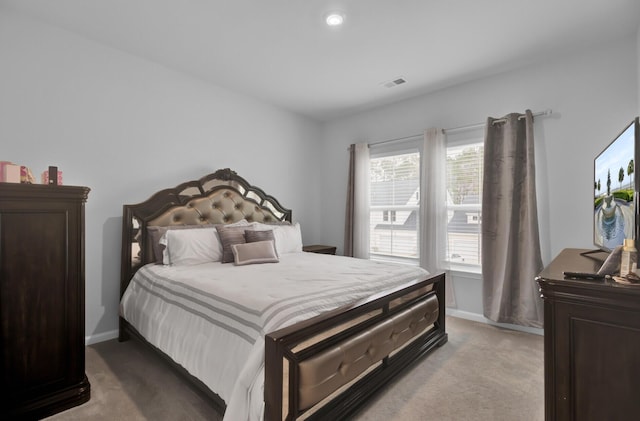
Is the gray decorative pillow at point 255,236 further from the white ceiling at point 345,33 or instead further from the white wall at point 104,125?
the white ceiling at point 345,33

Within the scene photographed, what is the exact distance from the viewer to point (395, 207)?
4016 mm

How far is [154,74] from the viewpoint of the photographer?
3.01m

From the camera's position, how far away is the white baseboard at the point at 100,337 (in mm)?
2619

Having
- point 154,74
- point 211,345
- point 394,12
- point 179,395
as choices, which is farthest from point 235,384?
point 154,74

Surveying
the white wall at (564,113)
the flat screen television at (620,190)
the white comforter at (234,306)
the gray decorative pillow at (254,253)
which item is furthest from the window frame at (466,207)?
the gray decorative pillow at (254,253)

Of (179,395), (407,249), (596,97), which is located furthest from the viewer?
(407,249)

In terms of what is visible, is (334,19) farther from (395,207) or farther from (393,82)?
(395,207)

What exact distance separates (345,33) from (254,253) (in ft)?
6.44

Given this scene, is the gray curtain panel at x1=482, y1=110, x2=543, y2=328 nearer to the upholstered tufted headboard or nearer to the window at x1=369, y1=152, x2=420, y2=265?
the window at x1=369, y1=152, x2=420, y2=265

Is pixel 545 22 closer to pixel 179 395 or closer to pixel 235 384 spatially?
pixel 235 384

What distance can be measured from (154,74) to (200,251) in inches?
69.5

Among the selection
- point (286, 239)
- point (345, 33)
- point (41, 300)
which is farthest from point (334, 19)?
point (41, 300)

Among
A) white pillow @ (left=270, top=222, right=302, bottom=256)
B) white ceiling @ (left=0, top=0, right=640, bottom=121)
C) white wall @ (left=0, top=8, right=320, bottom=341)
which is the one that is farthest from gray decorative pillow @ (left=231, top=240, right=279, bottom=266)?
white ceiling @ (left=0, top=0, right=640, bottom=121)

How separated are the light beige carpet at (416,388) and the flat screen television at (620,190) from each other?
3.47ft
